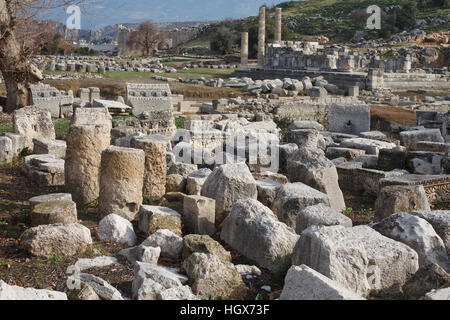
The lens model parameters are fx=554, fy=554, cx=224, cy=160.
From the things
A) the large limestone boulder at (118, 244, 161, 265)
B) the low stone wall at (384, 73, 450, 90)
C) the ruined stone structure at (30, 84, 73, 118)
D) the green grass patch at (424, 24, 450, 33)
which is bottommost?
the large limestone boulder at (118, 244, 161, 265)

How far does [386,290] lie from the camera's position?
554cm

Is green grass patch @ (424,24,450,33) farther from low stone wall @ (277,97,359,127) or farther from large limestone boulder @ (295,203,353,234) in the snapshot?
large limestone boulder @ (295,203,353,234)

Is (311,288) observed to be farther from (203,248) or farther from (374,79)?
(374,79)

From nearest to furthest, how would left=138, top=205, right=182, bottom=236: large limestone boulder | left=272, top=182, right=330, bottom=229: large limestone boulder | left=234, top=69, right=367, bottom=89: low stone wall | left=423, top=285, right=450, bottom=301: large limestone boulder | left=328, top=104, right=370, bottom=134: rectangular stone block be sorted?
left=423, top=285, right=450, bottom=301: large limestone boulder, left=138, top=205, right=182, bottom=236: large limestone boulder, left=272, top=182, right=330, bottom=229: large limestone boulder, left=328, top=104, right=370, bottom=134: rectangular stone block, left=234, top=69, right=367, bottom=89: low stone wall

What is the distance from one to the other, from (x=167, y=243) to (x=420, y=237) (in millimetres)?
2859

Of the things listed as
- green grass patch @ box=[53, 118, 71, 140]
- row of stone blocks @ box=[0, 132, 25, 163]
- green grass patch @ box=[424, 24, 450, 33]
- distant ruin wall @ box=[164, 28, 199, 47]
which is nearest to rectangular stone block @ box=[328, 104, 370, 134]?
green grass patch @ box=[53, 118, 71, 140]

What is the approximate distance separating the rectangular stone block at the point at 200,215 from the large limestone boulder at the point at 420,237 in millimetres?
2226

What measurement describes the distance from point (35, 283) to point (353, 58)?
102ft

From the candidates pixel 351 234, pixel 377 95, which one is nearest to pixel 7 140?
pixel 351 234

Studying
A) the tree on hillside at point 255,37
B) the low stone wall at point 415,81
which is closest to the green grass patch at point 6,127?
the low stone wall at point 415,81

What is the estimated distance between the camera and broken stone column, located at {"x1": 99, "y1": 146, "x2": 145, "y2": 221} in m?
7.66

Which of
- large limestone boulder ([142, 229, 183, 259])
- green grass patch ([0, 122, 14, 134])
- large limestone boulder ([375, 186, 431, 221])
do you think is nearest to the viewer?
large limestone boulder ([142, 229, 183, 259])

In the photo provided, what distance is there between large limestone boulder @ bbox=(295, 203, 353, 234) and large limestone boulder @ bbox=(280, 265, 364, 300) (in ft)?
6.34

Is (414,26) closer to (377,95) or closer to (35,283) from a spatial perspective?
(377,95)
